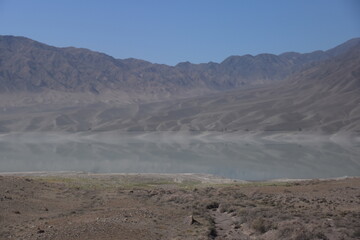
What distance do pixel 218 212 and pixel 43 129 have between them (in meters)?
131

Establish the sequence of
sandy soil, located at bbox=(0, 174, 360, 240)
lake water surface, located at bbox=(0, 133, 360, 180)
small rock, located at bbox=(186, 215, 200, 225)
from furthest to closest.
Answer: lake water surface, located at bbox=(0, 133, 360, 180) < small rock, located at bbox=(186, 215, 200, 225) < sandy soil, located at bbox=(0, 174, 360, 240)

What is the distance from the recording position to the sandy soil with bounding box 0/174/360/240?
13008 mm

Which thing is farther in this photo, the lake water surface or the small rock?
the lake water surface

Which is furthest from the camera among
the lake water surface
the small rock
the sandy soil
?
the lake water surface

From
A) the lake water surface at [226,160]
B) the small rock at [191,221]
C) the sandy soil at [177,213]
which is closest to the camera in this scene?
the sandy soil at [177,213]

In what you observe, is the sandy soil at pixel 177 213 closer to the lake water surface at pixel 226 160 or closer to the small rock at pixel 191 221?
the small rock at pixel 191 221

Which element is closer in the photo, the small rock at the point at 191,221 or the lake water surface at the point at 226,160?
the small rock at the point at 191,221

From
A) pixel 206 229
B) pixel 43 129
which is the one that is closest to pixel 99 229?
pixel 206 229

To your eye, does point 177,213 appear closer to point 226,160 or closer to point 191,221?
point 191,221

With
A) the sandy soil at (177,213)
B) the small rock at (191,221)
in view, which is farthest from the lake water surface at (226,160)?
→ the small rock at (191,221)

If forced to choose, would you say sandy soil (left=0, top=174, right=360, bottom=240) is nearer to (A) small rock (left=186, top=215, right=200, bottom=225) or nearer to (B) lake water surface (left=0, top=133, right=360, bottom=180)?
(A) small rock (left=186, top=215, right=200, bottom=225)

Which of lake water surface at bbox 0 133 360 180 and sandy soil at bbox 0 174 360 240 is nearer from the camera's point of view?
sandy soil at bbox 0 174 360 240

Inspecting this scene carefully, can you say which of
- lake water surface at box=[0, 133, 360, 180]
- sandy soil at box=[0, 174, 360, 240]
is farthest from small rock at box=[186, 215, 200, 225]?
lake water surface at box=[0, 133, 360, 180]

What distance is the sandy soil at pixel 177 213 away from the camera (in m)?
13.0
